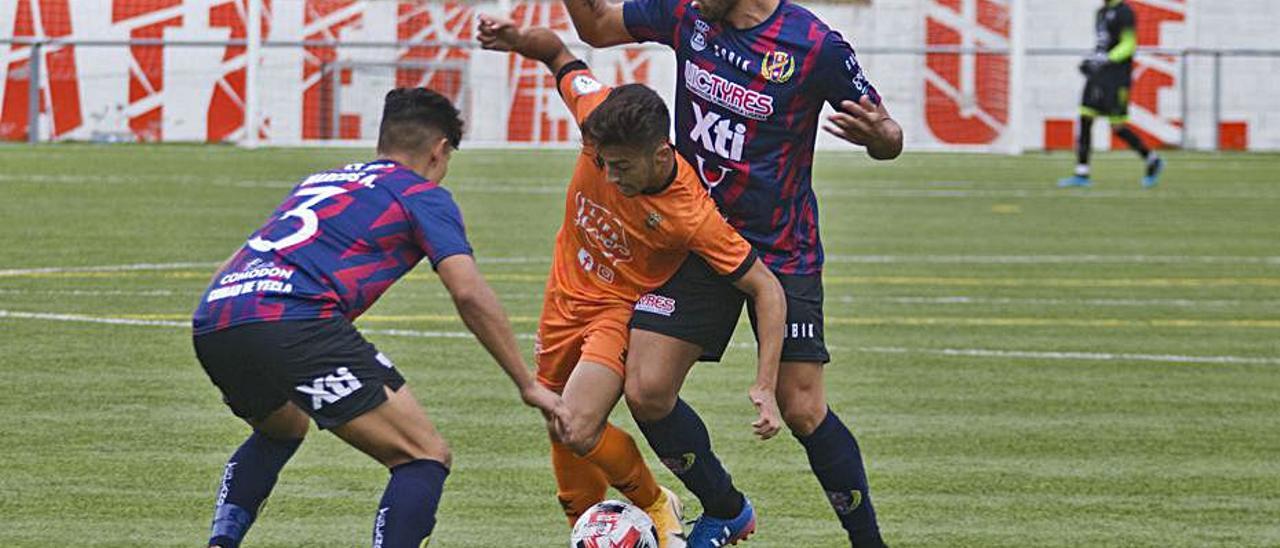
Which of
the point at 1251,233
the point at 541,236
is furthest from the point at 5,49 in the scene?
the point at 1251,233

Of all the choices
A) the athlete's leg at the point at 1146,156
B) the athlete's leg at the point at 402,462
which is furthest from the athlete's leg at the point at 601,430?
the athlete's leg at the point at 1146,156

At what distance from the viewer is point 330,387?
5.96 m

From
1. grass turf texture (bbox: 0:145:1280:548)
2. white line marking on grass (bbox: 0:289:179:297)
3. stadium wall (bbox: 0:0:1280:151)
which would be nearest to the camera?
grass turf texture (bbox: 0:145:1280:548)

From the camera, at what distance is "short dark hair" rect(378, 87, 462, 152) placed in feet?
20.7

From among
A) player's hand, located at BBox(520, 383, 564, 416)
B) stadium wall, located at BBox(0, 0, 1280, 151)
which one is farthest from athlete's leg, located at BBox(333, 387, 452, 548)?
stadium wall, located at BBox(0, 0, 1280, 151)

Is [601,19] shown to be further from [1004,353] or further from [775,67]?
[1004,353]

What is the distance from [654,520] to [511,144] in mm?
28684

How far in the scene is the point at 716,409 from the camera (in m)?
10.1

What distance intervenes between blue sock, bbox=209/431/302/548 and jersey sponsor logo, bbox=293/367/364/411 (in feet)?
2.24

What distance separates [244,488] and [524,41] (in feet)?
5.81

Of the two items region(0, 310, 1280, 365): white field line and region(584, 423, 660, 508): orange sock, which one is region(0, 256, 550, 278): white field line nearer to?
region(0, 310, 1280, 365): white field line

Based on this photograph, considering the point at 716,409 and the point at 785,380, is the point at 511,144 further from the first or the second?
the point at 785,380

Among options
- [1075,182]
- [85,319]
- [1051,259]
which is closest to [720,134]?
[85,319]

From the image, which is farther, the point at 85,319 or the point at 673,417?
the point at 85,319
